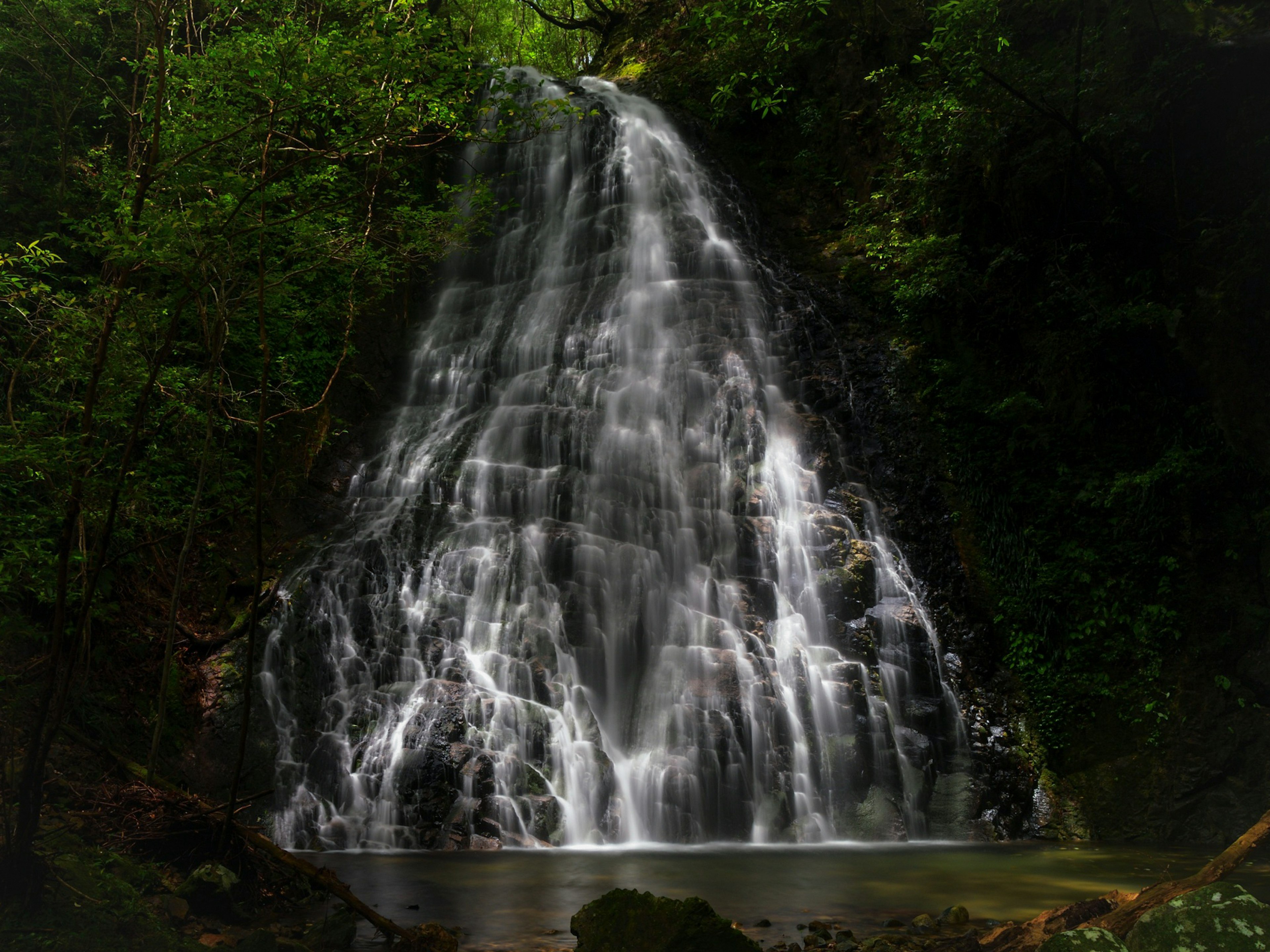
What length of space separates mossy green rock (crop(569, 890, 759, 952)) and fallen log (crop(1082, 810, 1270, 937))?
1.76 meters

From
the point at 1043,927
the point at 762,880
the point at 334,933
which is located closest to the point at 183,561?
the point at 334,933

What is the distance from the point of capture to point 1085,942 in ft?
11.5

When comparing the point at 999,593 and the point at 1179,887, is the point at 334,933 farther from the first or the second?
the point at 999,593

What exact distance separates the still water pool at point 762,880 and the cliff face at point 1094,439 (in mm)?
1231

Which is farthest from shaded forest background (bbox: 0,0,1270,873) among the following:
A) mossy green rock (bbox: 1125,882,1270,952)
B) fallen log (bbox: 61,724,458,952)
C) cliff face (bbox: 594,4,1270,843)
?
mossy green rock (bbox: 1125,882,1270,952)

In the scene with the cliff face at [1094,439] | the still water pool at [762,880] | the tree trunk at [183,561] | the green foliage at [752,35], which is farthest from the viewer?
the green foliage at [752,35]

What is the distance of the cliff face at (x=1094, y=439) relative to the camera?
375 inches

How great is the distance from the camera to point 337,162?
10.1 meters

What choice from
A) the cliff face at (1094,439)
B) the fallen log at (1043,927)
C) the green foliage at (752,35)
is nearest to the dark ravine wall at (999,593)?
the cliff face at (1094,439)

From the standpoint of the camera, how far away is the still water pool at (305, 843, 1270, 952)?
18.6ft

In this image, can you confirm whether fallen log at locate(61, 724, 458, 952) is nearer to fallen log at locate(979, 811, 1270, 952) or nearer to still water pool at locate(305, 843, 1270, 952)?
still water pool at locate(305, 843, 1270, 952)

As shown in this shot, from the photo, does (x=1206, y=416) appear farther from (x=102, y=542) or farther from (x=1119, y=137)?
(x=102, y=542)

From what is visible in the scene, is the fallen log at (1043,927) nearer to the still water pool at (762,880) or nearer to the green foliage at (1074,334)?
the still water pool at (762,880)

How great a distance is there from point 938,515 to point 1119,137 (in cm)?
584
